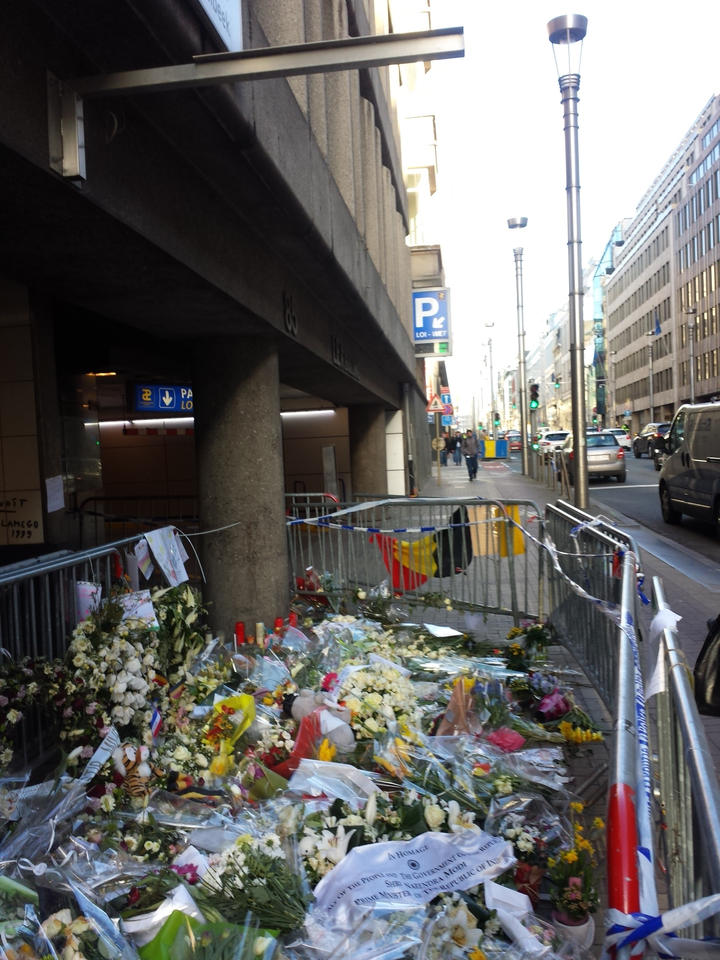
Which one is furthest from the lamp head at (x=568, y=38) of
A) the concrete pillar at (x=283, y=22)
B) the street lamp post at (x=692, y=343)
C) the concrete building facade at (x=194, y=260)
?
the street lamp post at (x=692, y=343)

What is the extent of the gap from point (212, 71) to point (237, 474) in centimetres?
412

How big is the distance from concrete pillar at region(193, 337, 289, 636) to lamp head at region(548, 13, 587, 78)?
9.98 meters

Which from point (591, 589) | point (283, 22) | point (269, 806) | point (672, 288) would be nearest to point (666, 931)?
point (269, 806)

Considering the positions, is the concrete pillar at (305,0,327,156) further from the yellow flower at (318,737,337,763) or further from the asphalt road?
the asphalt road

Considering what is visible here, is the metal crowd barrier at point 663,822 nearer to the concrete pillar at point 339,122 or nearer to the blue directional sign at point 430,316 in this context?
the concrete pillar at point 339,122

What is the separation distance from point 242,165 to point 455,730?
3233 mm

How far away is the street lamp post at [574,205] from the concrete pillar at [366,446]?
458 cm

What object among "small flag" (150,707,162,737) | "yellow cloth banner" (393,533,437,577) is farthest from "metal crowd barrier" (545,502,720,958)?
"yellow cloth banner" (393,533,437,577)

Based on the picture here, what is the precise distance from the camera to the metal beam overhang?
310 centimetres

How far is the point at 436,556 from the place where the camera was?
8047mm

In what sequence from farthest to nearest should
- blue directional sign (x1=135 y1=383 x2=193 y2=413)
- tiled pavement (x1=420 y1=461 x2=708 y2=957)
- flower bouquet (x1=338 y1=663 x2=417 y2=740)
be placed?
blue directional sign (x1=135 y1=383 x2=193 y2=413)
flower bouquet (x1=338 y1=663 x2=417 y2=740)
tiled pavement (x1=420 y1=461 x2=708 y2=957)

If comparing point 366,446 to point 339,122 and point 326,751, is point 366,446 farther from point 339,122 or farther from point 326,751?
point 326,751

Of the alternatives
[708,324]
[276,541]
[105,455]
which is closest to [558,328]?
[708,324]

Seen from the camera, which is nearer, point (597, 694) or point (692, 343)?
point (597, 694)
